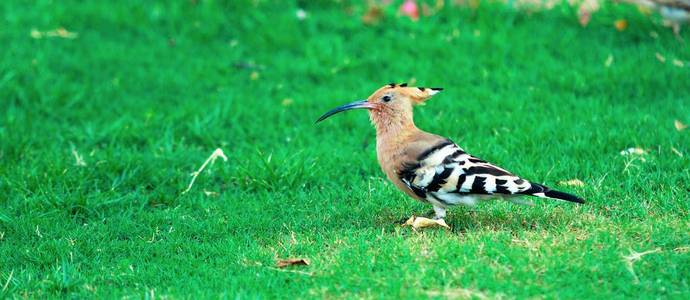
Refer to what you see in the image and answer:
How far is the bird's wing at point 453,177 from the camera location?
16.1 ft

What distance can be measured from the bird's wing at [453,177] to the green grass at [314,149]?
225 millimetres

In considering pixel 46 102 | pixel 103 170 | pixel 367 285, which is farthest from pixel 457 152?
pixel 46 102

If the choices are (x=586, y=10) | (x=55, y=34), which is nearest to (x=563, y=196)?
(x=586, y=10)

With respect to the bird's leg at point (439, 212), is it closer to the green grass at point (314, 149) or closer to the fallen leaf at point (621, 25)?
the green grass at point (314, 149)

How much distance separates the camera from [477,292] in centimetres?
427

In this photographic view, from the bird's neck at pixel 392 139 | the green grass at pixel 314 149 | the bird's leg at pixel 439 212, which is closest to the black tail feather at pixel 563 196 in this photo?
the green grass at pixel 314 149

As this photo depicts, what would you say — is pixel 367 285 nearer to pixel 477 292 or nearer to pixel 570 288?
pixel 477 292

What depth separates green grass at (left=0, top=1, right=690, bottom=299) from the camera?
466 cm

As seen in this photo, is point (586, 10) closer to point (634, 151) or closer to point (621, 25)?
point (621, 25)

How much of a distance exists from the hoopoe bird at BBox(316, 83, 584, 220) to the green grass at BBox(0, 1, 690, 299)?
8.6 inches

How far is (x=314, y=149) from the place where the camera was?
6.70m

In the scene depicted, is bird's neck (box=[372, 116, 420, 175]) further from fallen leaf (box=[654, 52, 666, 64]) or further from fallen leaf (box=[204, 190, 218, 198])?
fallen leaf (box=[654, 52, 666, 64])

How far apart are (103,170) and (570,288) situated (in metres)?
3.36

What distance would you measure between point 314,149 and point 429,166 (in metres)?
1.70
